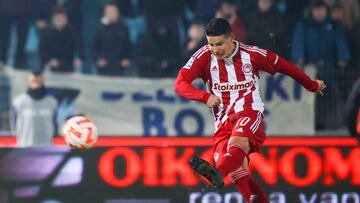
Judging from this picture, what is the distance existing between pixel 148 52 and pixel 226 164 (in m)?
4.90

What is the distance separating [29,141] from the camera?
1155 cm

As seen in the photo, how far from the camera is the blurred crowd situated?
39.1 feet

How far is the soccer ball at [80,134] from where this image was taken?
8.48m

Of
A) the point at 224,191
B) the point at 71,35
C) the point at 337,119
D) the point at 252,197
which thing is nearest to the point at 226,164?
the point at 252,197

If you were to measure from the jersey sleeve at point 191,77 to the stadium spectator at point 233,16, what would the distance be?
165 inches

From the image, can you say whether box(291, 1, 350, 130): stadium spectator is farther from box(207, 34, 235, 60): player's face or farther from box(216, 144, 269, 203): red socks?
box(207, 34, 235, 60): player's face

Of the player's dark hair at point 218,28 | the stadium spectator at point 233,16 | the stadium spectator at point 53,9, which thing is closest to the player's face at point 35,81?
the stadium spectator at point 53,9

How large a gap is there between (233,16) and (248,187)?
189 inches

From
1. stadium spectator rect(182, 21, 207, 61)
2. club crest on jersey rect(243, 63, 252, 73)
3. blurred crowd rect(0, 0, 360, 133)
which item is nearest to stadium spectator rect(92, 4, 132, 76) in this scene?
blurred crowd rect(0, 0, 360, 133)

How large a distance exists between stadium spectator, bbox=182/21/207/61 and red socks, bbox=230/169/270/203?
4.41 m

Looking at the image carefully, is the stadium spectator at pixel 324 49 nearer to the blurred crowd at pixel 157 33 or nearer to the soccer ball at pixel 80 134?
the blurred crowd at pixel 157 33

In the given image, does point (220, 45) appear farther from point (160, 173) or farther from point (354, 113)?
point (354, 113)

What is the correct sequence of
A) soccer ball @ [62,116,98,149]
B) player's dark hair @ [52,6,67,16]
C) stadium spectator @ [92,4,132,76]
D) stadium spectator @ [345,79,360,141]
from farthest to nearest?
player's dark hair @ [52,6,67,16], stadium spectator @ [92,4,132,76], stadium spectator @ [345,79,360,141], soccer ball @ [62,116,98,149]

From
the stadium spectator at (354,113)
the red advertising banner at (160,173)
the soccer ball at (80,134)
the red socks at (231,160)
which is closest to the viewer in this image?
the red socks at (231,160)
